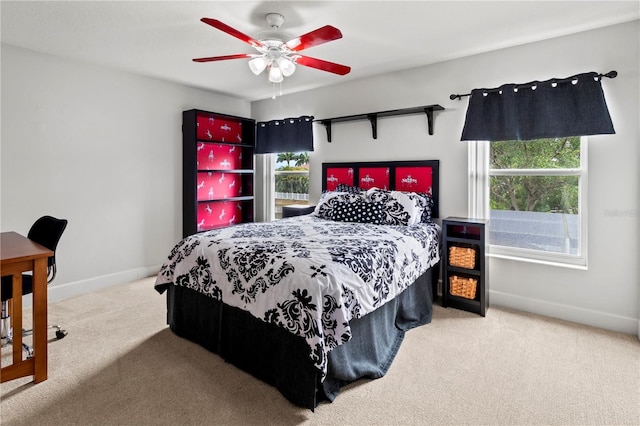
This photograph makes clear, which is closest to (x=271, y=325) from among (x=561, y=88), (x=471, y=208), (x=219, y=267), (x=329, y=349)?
(x=329, y=349)

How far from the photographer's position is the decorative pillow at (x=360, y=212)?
11.3ft

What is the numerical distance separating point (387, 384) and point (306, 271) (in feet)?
2.78

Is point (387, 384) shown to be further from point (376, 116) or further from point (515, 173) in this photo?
point (376, 116)

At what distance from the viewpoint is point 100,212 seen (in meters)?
3.87

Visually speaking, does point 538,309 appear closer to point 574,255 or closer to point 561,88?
point 574,255

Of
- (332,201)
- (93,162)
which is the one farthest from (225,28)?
(93,162)

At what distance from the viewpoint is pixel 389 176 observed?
13.2 feet

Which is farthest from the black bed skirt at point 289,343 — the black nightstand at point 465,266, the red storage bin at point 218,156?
the red storage bin at point 218,156

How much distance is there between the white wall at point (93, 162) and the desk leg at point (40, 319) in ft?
5.36

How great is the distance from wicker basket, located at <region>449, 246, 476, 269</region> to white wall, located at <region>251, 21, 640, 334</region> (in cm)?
37

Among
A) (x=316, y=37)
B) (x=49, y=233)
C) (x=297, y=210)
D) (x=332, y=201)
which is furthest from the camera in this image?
(x=297, y=210)

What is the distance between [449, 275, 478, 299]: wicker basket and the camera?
3.20 m

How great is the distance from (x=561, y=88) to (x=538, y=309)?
191cm

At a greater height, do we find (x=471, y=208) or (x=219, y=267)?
(x=471, y=208)
